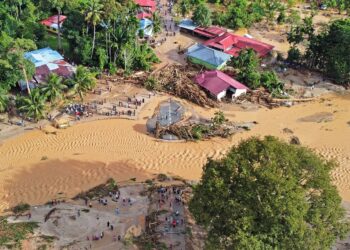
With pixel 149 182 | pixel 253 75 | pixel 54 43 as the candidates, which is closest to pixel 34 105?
pixel 149 182

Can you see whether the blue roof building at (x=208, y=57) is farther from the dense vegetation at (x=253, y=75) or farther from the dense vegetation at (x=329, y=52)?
the dense vegetation at (x=329, y=52)

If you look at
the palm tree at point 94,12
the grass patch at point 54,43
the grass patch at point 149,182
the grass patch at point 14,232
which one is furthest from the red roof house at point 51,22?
the grass patch at point 14,232

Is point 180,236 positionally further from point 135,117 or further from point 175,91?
point 175,91

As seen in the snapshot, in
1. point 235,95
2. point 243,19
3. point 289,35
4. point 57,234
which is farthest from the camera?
point 243,19

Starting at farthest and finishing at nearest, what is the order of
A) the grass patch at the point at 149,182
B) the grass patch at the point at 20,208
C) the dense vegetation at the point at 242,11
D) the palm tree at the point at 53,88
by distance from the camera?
1. the dense vegetation at the point at 242,11
2. the palm tree at the point at 53,88
3. the grass patch at the point at 149,182
4. the grass patch at the point at 20,208

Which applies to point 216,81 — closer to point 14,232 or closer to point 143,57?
point 143,57

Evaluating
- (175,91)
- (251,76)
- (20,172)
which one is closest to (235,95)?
(251,76)
